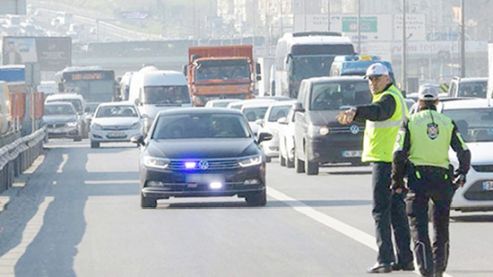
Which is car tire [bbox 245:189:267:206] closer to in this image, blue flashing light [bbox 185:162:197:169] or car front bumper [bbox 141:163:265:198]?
car front bumper [bbox 141:163:265:198]

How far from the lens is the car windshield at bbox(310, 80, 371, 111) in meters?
35.7

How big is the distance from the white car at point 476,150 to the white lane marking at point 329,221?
57.5 inches

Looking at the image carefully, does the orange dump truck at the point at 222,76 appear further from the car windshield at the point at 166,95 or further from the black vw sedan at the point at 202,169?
the black vw sedan at the point at 202,169

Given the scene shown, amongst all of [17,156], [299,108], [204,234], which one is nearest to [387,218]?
[204,234]

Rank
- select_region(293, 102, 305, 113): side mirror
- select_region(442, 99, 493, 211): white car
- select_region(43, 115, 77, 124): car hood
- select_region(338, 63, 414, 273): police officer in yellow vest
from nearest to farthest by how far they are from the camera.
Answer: select_region(338, 63, 414, 273): police officer in yellow vest < select_region(442, 99, 493, 211): white car < select_region(293, 102, 305, 113): side mirror < select_region(43, 115, 77, 124): car hood

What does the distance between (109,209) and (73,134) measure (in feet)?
145

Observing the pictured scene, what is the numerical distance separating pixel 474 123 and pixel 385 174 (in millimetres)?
7755

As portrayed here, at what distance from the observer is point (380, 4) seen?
634ft

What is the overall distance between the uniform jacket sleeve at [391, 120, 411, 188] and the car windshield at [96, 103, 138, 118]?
46.1 metres

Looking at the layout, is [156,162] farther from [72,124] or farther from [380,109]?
[72,124]

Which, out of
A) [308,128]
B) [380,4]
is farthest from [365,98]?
[380,4]

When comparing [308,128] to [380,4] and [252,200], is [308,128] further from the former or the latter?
[380,4]

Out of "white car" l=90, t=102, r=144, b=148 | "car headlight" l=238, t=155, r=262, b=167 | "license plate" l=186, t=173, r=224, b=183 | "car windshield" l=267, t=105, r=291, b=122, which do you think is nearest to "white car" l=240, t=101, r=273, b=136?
"car windshield" l=267, t=105, r=291, b=122

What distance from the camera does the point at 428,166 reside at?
15375mm
